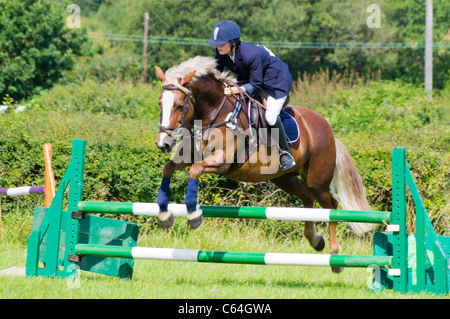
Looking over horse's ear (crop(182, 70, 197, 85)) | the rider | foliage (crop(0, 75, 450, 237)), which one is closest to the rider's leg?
the rider

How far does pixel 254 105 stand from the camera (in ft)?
16.3

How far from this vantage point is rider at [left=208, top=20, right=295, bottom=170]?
182 inches

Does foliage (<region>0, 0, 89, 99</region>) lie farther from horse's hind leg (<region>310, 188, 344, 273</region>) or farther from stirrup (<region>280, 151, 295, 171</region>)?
stirrup (<region>280, 151, 295, 171</region>)

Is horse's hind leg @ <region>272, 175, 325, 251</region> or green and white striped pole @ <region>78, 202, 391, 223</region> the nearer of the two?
green and white striped pole @ <region>78, 202, 391, 223</region>

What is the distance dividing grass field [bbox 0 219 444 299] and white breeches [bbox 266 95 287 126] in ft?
4.81

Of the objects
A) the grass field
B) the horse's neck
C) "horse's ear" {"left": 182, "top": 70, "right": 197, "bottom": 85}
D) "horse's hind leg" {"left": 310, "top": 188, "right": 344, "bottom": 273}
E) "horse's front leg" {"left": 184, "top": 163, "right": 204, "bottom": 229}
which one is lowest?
the grass field

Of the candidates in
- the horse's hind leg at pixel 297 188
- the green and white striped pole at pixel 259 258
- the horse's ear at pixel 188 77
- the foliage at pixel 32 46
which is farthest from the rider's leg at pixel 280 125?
the foliage at pixel 32 46

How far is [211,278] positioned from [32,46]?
18222 mm

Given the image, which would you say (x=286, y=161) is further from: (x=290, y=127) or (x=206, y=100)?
(x=206, y=100)

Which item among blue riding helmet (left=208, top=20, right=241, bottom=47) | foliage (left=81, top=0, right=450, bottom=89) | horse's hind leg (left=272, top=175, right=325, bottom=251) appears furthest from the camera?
foliage (left=81, top=0, right=450, bottom=89)

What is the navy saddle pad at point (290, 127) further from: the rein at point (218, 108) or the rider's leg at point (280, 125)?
the rein at point (218, 108)

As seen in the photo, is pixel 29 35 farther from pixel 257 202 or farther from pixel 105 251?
pixel 105 251
